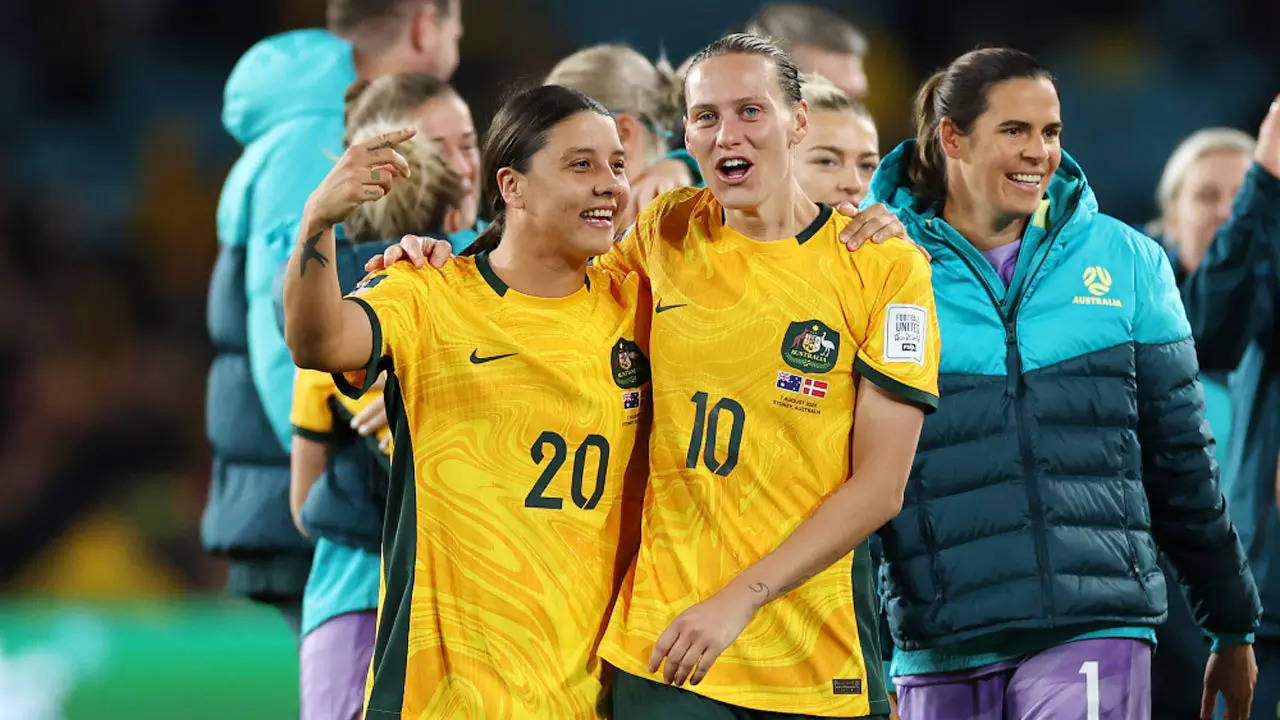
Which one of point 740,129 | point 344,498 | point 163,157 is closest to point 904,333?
point 740,129

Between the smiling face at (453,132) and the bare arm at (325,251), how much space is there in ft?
5.52

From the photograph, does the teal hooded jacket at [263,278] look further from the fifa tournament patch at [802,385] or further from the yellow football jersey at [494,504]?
the fifa tournament patch at [802,385]

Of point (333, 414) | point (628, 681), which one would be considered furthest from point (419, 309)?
point (333, 414)

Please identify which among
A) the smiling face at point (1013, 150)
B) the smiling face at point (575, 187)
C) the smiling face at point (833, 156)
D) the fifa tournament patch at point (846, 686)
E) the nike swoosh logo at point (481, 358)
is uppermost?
the smiling face at point (833, 156)

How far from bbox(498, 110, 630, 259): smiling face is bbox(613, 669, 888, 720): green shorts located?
734 millimetres

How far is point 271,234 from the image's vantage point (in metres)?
4.75

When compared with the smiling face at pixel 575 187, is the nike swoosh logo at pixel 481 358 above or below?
below

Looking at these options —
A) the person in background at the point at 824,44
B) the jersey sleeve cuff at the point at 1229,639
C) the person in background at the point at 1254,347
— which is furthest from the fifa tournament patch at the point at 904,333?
Result: the person in background at the point at 824,44

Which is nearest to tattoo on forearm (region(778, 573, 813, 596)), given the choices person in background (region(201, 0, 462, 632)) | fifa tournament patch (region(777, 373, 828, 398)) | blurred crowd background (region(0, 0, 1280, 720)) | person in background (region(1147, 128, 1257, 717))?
fifa tournament patch (region(777, 373, 828, 398))

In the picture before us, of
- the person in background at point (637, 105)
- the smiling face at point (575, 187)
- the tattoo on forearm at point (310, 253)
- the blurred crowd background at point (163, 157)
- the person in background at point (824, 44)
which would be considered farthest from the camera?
the blurred crowd background at point (163, 157)

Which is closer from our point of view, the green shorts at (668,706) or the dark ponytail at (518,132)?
the green shorts at (668,706)

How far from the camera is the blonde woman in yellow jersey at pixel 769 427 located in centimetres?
263

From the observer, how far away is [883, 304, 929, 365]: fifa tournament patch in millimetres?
2670

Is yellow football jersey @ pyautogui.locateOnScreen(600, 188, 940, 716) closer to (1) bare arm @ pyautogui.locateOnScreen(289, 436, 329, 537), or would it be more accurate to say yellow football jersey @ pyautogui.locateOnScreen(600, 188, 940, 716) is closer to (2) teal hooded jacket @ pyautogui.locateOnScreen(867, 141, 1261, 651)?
(2) teal hooded jacket @ pyautogui.locateOnScreen(867, 141, 1261, 651)
